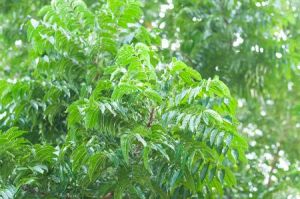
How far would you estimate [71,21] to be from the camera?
2.80 meters

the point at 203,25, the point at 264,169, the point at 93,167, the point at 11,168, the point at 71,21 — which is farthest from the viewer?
the point at 264,169

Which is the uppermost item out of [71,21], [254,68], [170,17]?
[71,21]

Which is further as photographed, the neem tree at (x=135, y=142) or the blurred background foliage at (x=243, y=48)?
the blurred background foliage at (x=243, y=48)

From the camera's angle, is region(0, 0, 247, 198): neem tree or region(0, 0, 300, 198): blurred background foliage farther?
region(0, 0, 300, 198): blurred background foliage

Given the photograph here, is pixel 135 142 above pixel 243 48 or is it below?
above

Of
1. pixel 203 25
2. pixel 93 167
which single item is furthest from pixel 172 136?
pixel 203 25

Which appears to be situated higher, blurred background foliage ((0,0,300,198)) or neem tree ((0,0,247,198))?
neem tree ((0,0,247,198))

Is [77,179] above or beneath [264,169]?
above

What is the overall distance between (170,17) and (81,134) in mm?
1971

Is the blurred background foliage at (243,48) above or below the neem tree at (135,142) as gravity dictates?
below

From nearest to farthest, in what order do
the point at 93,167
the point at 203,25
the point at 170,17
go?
the point at 93,167 → the point at 203,25 → the point at 170,17

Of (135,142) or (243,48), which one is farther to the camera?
(243,48)

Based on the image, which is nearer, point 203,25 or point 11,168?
point 11,168

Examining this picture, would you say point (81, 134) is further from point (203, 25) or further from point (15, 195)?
point (203, 25)
